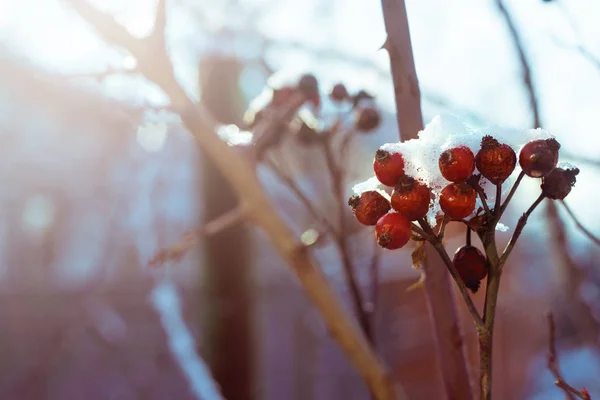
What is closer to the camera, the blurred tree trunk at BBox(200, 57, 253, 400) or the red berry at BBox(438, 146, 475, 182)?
the red berry at BBox(438, 146, 475, 182)

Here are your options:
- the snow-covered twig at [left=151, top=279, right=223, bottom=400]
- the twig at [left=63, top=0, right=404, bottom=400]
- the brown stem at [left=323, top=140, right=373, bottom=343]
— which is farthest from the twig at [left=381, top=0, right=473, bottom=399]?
the snow-covered twig at [left=151, top=279, right=223, bottom=400]

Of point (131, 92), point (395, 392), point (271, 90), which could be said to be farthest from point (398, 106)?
point (131, 92)

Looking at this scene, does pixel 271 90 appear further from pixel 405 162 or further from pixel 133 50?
pixel 405 162

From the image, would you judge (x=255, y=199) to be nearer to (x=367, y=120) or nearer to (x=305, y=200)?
(x=305, y=200)

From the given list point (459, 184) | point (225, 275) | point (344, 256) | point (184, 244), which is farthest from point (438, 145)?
point (225, 275)

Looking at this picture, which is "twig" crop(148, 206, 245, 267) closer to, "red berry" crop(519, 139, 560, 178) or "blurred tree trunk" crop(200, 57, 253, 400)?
"red berry" crop(519, 139, 560, 178)

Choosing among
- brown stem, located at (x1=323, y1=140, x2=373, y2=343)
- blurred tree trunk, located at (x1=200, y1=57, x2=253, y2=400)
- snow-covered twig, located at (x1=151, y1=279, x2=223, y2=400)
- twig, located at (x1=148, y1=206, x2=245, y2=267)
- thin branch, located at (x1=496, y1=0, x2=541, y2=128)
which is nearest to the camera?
twig, located at (x1=148, y1=206, x2=245, y2=267)
